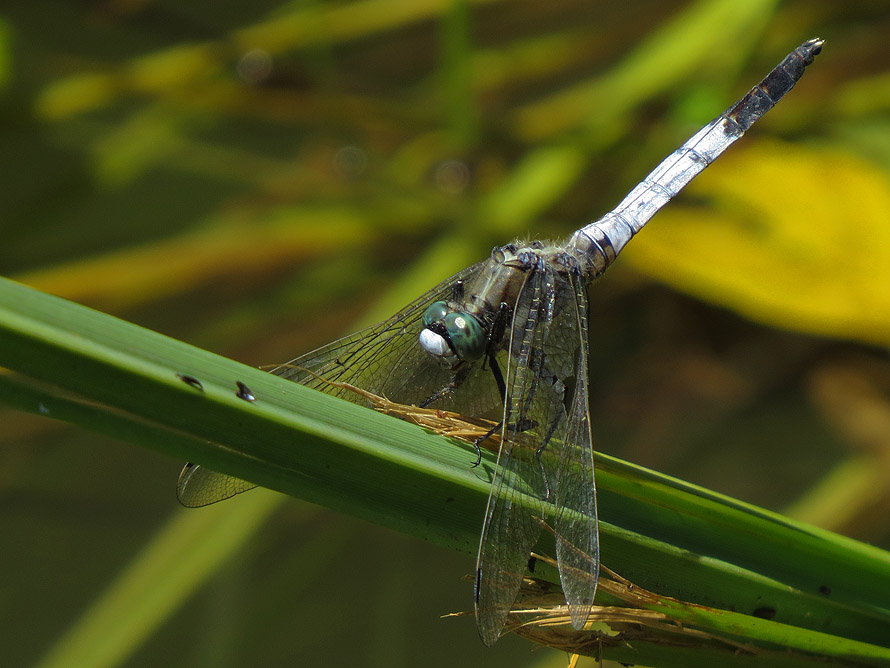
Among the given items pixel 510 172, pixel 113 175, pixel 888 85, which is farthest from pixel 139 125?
pixel 888 85

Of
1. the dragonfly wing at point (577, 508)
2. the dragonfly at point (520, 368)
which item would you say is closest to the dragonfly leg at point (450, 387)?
the dragonfly at point (520, 368)

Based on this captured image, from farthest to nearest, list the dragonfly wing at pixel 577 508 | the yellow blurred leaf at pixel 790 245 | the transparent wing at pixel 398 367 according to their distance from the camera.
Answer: the yellow blurred leaf at pixel 790 245, the transparent wing at pixel 398 367, the dragonfly wing at pixel 577 508

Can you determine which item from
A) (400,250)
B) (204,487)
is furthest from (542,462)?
(400,250)

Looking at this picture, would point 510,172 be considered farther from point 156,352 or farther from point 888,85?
point 156,352

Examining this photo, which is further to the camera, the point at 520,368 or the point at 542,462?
the point at 520,368

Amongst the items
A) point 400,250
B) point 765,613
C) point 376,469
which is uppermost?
point 376,469

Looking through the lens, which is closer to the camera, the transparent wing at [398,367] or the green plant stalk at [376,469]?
the green plant stalk at [376,469]

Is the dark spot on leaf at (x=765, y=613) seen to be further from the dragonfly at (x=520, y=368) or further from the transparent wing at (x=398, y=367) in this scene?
the transparent wing at (x=398, y=367)

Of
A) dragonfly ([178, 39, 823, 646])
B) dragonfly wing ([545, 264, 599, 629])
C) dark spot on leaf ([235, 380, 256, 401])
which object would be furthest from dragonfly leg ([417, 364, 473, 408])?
dark spot on leaf ([235, 380, 256, 401])

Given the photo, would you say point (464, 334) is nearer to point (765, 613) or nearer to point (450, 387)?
point (450, 387)
